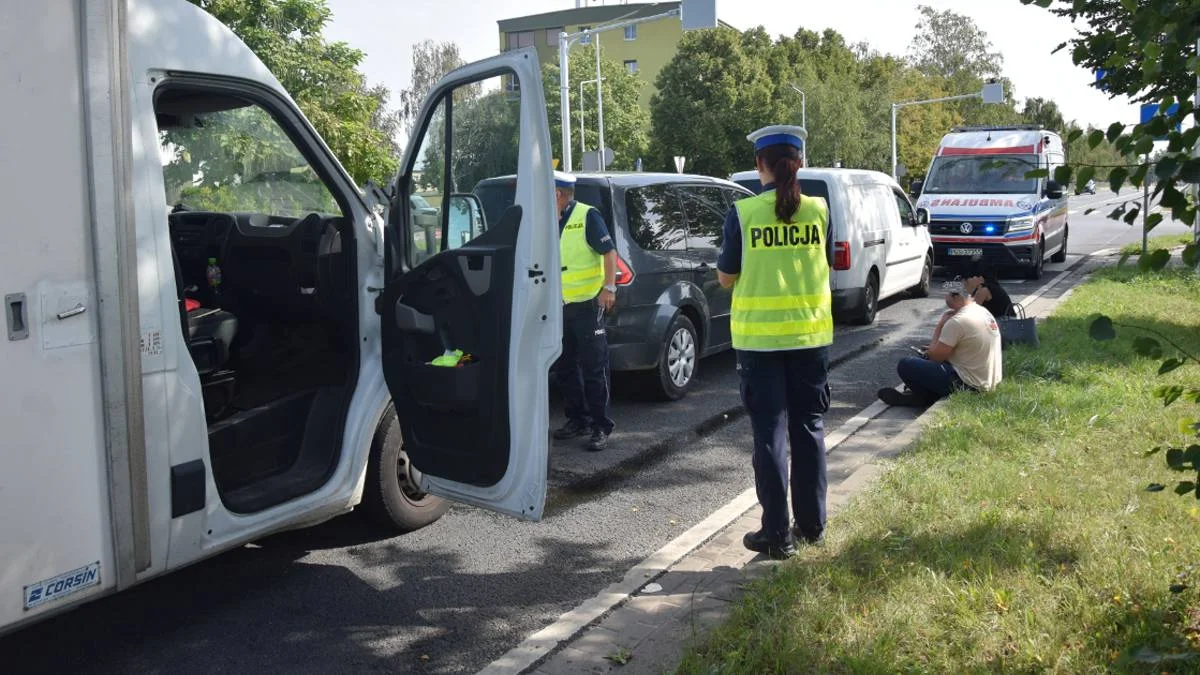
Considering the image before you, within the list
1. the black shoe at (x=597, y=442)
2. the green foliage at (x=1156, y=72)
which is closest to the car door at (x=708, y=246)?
the black shoe at (x=597, y=442)

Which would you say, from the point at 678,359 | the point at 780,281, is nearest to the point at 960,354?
the point at 678,359

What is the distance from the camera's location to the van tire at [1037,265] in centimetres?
1673

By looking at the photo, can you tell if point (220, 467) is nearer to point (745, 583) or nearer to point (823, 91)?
point (745, 583)

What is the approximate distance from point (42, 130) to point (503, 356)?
178 cm

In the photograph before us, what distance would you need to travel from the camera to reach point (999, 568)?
418cm

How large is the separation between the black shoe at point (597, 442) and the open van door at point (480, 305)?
2.47 m

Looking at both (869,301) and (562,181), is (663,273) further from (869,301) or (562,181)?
(869,301)

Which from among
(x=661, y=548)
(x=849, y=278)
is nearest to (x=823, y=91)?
(x=849, y=278)

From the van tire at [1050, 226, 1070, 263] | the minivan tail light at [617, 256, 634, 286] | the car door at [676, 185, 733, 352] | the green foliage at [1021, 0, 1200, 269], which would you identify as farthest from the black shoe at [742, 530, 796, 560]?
the van tire at [1050, 226, 1070, 263]

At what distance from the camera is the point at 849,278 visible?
11742mm

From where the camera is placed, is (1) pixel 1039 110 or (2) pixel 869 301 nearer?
(2) pixel 869 301

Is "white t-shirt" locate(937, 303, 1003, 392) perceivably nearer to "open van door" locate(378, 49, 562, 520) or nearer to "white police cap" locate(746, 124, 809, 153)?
"white police cap" locate(746, 124, 809, 153)

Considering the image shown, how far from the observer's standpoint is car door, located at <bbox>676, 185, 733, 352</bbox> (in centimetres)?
852

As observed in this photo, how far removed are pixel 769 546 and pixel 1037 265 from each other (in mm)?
13879
